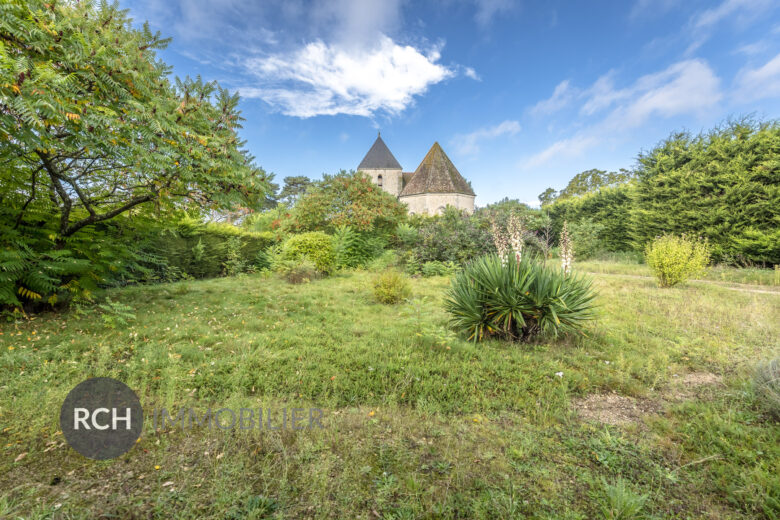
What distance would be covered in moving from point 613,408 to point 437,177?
26334mm

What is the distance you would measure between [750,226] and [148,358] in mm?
16422

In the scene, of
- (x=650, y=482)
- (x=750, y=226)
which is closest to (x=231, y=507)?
(x=650, y=482)

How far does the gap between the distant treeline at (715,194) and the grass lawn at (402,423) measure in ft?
27.1

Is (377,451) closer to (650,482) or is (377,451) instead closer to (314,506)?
(314,506)

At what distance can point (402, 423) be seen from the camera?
2404mm

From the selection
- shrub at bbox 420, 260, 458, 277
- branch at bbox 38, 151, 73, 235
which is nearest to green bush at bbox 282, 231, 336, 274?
shrub at bbox 420, 260, 458, 277

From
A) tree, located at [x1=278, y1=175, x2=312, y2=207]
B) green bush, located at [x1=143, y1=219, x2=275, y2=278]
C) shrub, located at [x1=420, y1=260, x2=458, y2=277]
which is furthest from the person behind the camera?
tree, located at [x1=278, y1=175, x2=312, y2=207]

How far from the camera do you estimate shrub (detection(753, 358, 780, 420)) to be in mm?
2375

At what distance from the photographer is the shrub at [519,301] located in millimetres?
3984

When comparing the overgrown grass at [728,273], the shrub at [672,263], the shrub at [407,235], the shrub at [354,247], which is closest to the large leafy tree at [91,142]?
the shrub at [354,247]

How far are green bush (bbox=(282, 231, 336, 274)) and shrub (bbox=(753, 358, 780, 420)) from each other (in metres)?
8.90

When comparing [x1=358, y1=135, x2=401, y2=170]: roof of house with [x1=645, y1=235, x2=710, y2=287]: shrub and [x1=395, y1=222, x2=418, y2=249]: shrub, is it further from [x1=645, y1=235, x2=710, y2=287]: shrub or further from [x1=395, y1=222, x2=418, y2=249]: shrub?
[x1=645, y1=235, x2=710, y2=287]: shrub

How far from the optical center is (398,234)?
1234 centimetres

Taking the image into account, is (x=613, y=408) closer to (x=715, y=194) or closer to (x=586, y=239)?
(x=715, y=194)
